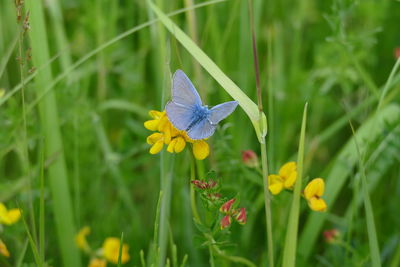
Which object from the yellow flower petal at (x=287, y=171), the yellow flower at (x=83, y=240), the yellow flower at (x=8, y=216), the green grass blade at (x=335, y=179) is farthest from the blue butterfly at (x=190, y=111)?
the yellow flower at (x=83, y=240)

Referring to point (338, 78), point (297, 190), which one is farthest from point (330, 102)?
point (297, 190)

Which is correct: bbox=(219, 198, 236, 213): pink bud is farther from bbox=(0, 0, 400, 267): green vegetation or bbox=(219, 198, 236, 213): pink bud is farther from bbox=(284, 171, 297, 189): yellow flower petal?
bbox=(284, 171, 297, 189): yellow flower petal

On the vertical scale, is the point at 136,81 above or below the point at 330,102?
above

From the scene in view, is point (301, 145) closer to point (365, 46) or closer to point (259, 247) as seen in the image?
point (259, 247)

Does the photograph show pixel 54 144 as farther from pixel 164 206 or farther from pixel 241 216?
pixel 241 216

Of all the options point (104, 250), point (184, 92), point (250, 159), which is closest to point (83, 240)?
point (104, 250)

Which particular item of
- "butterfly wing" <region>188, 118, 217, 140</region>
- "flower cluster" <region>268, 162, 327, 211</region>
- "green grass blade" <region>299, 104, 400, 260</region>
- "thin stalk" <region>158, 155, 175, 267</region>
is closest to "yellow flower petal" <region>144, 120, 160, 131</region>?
"butterfly wing" <region>188, 118, 217, 140</region>
